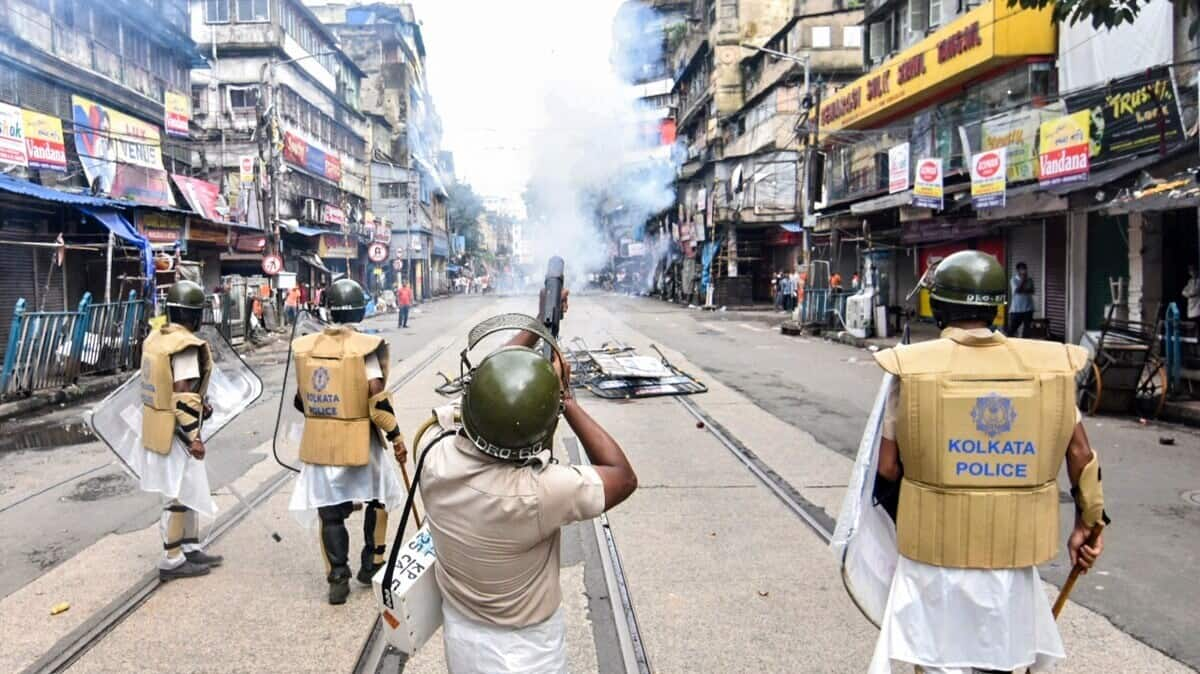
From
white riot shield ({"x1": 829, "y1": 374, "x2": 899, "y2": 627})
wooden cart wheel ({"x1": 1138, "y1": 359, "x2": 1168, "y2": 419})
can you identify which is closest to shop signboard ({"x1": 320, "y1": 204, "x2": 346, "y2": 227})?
wooden cart wheel ({"x1": 1138, "y1": 359, "x2": 1168, "y2": 419})

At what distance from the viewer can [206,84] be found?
114ft

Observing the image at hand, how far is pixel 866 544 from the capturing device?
2.75 m

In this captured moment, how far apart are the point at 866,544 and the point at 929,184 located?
15.7m

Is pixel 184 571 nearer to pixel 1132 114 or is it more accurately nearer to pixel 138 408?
pixel 138 408

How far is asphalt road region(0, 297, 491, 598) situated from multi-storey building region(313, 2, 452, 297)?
4292 cm

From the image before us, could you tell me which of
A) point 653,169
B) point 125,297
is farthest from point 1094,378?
point 653,169

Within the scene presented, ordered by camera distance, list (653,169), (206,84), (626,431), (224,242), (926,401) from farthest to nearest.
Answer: (653,169) < (206,84) < (224,242) < (626,431) < (926,401)

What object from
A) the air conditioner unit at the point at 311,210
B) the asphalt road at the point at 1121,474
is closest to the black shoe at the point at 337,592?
the asphalt road at the point at 1121,474

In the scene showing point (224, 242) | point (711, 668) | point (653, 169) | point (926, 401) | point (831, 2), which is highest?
point (831, 2)

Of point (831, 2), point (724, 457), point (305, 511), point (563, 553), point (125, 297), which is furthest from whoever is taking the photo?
point (831, 2)

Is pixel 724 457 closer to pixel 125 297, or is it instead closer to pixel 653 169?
pixel 125 297

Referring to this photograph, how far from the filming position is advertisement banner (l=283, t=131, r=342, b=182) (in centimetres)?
3444

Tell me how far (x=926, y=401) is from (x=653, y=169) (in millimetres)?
55443

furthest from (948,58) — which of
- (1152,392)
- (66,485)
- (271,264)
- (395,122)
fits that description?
(395,122)
